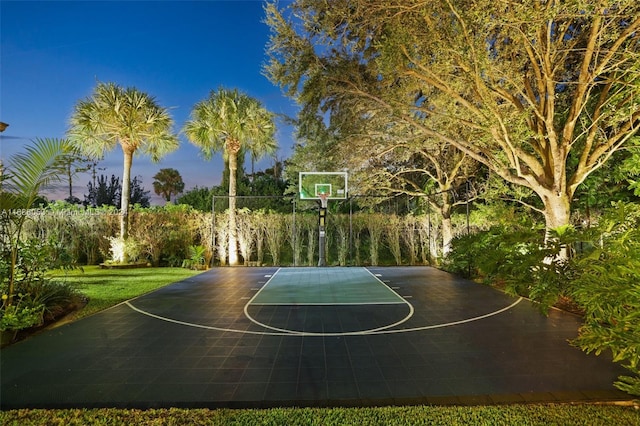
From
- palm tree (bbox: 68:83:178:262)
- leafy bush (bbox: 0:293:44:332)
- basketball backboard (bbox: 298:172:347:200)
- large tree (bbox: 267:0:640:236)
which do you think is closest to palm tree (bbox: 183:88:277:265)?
palm tree (bbox: 68:83:178:262)

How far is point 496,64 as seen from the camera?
5855mm

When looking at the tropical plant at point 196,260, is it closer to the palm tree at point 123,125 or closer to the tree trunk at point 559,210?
the palm tree at point 123,125

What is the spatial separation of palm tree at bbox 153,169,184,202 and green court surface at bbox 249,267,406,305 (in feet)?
80.3

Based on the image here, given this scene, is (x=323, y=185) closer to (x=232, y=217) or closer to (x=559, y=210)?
(x=232, y=217)

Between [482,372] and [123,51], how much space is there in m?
12.4

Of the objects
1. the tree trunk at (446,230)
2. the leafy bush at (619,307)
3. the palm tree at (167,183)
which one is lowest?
the leafy bush at (619,307)

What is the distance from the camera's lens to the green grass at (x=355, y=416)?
1983mm

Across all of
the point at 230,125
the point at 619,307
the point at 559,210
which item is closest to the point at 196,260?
the point at 230,125

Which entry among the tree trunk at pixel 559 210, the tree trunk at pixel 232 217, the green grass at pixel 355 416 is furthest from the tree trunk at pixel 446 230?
the green grass at pixel 355 416

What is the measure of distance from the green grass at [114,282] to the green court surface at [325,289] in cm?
221

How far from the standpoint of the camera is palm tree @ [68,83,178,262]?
870 cm

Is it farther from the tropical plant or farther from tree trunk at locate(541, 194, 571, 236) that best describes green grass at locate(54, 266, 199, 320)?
tree trunk at locate(541, 194, 571, 236)

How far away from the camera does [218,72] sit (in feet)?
41.5

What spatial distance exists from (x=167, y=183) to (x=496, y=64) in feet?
96.3
